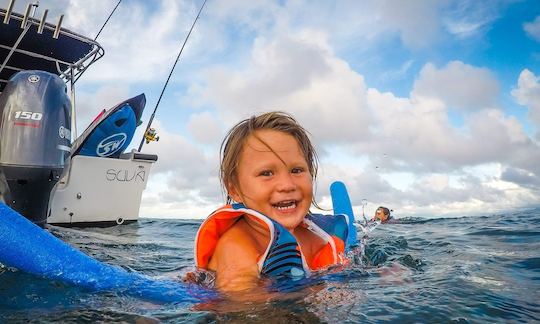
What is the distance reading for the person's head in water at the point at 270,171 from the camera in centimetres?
240

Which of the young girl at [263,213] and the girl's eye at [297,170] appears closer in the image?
the young girl at [263,213]

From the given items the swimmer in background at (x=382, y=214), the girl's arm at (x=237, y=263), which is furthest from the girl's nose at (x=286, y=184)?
the swimmer in background at (x=382, y=214)

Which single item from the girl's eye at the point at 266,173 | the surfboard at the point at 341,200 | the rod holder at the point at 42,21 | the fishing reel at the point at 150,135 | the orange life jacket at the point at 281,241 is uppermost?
the rod holder at the point at 42,21

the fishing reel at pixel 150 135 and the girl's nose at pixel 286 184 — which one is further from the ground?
the fishing reel at pixel 150 135

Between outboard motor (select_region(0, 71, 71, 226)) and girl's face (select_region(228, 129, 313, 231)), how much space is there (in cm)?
324

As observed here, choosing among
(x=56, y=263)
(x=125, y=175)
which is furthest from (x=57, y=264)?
(x=125, y=175)

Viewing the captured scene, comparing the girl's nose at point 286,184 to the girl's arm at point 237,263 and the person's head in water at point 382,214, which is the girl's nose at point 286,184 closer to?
the girl's arm at point 237,263

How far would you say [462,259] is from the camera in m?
3.46

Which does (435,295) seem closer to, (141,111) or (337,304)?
(337,304)

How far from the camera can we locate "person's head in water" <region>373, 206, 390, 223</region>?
11.6 metres

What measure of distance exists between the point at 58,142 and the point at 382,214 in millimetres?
9227

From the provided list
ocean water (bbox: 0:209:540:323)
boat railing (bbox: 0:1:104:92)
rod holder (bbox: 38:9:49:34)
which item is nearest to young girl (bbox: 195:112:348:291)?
ocean water (bbox: 0:209:540:323)

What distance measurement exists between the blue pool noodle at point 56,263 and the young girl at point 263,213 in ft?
0.99

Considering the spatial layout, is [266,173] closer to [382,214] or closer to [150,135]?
[150,135]
